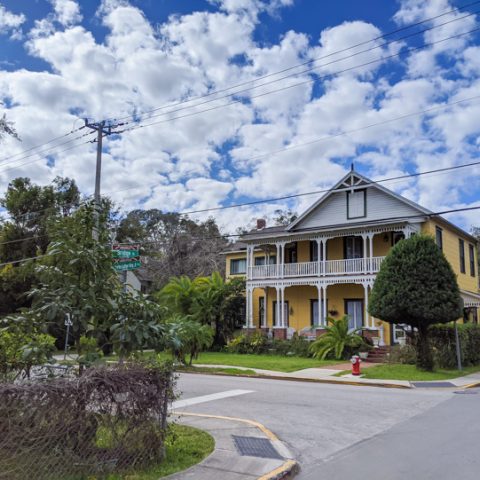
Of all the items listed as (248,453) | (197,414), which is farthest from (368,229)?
(248,453)

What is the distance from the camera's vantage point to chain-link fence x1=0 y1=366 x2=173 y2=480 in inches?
188

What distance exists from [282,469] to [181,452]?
4.39ft

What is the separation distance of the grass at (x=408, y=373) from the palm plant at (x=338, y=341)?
3.91m

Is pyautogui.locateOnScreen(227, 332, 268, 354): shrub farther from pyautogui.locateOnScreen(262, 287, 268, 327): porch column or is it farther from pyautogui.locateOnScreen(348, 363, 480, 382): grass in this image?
pyautogui.locateOnScreen(348, 363, 480, 382): grass

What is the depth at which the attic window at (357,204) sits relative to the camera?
28609 mm

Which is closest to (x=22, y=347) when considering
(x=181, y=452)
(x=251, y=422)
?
(x=181, y=452)

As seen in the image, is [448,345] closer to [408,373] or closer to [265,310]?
[408,373]

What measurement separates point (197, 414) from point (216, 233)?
49281 millimetres

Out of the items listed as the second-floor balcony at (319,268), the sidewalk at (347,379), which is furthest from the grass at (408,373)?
the second-floor balcony at (319,268)

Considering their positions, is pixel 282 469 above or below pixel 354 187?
below

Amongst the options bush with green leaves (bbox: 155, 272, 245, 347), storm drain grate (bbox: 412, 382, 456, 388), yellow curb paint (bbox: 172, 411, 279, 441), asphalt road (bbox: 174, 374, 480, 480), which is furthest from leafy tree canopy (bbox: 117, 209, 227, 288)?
yellow curb paint (bbox: 172, 411, 279, 441)

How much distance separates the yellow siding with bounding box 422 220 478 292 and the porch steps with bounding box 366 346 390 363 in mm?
6652

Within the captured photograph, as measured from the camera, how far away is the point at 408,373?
17672mm

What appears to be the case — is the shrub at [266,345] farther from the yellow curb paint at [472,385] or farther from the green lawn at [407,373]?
the yellow curb paint at [472,385]
